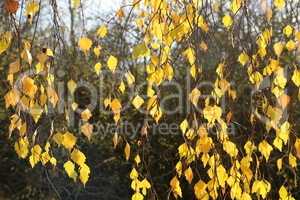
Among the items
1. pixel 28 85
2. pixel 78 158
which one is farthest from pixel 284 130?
pixel 28 85

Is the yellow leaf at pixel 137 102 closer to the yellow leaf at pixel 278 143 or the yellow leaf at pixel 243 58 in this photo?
the yellow leaf at pixel 243 58

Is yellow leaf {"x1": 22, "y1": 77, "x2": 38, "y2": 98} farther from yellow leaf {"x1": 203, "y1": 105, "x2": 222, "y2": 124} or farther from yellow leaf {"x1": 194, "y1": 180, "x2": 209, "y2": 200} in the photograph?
yellow leaf {"x1": 194, "y1": 180, "x2": 209, "y2": 200}

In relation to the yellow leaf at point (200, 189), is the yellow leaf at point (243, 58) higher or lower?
higher

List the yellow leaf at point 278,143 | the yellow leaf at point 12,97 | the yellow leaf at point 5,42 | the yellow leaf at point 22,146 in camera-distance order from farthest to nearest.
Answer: the yellow leaf at point 278,143, the yellow leaf at point 22,146, the yellow leaf at point 12,97, the yellow leaf at point 5,42

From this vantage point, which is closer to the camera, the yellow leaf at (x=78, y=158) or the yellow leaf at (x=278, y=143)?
the yellow leaf at (x=78, y=158)

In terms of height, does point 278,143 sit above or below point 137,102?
below

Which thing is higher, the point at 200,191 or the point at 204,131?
the point at 204,131

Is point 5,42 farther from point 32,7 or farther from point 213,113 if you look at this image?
point 213,113

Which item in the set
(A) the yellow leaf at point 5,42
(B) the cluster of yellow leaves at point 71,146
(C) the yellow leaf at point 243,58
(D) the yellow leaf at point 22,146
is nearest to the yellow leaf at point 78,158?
(B) the cluster of yellow leaves at point 71,146

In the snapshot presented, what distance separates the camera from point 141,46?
1.58 metres

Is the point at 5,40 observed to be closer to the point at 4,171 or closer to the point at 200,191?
the point at 200,191

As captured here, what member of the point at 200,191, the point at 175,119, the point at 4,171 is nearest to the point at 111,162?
the point at 175,119

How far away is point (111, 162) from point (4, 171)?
3.16 feet

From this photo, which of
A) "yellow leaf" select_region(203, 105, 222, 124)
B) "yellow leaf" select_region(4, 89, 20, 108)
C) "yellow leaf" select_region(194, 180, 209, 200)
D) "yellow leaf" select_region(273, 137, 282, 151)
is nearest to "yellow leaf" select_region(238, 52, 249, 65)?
"yellow leaf" select_region(203, 105, 222, 124)
